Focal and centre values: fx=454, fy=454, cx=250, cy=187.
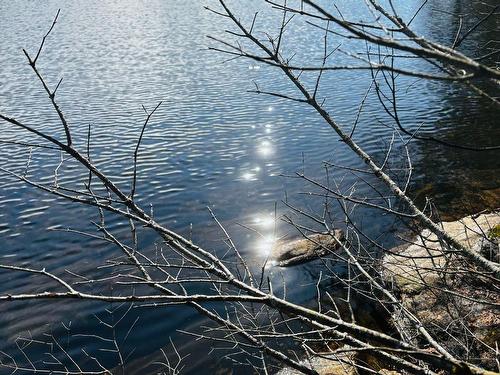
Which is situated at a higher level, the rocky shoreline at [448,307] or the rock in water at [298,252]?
the rocky shoreline at [448,307]

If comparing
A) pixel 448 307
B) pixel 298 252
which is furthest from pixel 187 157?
pixel 448 307

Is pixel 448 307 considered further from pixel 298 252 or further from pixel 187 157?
pixel 187 157

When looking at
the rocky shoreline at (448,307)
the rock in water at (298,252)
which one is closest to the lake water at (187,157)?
the rock in water at (298,252)

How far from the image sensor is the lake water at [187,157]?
11633 mm

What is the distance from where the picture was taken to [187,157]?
66.9ft

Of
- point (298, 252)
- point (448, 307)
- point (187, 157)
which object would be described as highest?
point (448, 307)

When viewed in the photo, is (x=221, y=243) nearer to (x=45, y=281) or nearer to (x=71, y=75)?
(x=45, y=281)

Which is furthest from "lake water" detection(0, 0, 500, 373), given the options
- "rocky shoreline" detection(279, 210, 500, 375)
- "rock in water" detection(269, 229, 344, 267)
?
"rocky shoreline" detection(279, 210, 500, 375)

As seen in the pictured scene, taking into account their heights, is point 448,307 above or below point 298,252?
above

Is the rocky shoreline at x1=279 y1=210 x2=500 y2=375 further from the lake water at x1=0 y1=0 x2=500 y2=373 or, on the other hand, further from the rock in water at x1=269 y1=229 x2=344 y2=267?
the lake water at x1=0 y1=0 x2=500 y2=373

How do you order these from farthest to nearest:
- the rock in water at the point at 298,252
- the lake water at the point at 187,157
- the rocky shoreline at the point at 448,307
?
the rock in water at the point at 298,252, the lake water at the point at 187,157, the rocky shoreline at the point at 448,307

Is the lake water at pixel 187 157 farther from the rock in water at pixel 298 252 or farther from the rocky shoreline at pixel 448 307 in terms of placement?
the rocky shoreline at pixel 448 307

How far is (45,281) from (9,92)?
2053 cm

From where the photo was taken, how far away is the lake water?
38.2 ft
